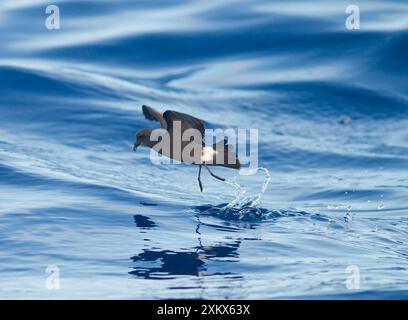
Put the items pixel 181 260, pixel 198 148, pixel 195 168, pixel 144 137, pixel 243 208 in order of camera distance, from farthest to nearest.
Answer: pixel 195 168 < pixel 243 208 < pixel 144 137 < pixel 198 148 < pixel 181 260

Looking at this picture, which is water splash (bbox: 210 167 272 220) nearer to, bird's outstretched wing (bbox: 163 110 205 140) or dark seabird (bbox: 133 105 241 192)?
dark seabird (bbox: 133 105 241 192)

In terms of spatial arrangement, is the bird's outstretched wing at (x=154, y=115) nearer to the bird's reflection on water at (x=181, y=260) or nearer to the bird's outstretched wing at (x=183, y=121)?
the bird's outstretched wing at (x=183, y=121)

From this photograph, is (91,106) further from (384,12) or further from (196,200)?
(384,12)

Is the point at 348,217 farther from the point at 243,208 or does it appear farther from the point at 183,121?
the point at 183,121

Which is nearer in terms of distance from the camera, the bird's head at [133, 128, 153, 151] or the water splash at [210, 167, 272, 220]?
the bird's head at [133, 128, 153, 151]

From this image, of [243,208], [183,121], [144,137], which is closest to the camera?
[183,121]

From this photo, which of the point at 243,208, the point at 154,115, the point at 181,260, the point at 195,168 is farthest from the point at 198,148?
the point at 195,168

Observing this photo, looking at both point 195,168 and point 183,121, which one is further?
point 195,168

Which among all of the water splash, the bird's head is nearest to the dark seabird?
the bird's head
